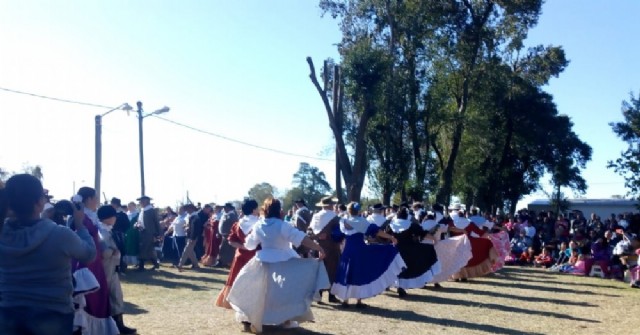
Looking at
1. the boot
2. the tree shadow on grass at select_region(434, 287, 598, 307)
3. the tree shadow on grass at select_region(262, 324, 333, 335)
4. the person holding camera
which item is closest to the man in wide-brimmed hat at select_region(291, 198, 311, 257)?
the tree shadow on grass at select_region(434, 287, 598, 307)

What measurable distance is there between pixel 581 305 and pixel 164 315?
795 cm

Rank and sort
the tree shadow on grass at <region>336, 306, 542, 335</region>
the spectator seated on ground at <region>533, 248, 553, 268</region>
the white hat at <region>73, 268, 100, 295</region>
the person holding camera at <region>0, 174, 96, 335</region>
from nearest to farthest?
the person holding camera at <region>0, 174, 96, 335</region> → the white hat at <region>73, 268, 100, 295</region> → the tree shadow on grass at <region>336, 306, 542, 335</region> → the spectator seated on ground at <region>533, 248, 553, 268</region>

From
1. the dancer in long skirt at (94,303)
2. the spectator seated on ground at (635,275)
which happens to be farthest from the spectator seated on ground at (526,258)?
the dancer in long skirt at (94,303)

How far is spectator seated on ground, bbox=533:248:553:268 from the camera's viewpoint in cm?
2482

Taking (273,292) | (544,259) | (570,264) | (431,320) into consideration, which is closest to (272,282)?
(273,292)

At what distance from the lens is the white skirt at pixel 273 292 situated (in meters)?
9.49

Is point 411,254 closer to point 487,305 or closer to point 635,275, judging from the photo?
point 487,305

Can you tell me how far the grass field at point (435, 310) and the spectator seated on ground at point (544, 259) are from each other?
6.60 metres

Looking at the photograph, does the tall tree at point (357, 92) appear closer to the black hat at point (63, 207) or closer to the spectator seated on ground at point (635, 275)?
the spectator seated on ground at point (635, 275)

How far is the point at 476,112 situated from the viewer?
3697cm

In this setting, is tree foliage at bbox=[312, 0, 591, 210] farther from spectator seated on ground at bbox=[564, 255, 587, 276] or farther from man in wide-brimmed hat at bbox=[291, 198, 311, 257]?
man in wide-brimmed hat at bbox=[291, 198, 311, 257]

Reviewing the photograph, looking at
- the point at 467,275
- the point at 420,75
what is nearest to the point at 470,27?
the point at 420,75

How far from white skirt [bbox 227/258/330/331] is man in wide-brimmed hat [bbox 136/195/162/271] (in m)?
9.52

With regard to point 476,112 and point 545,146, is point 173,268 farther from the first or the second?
point 545,146
